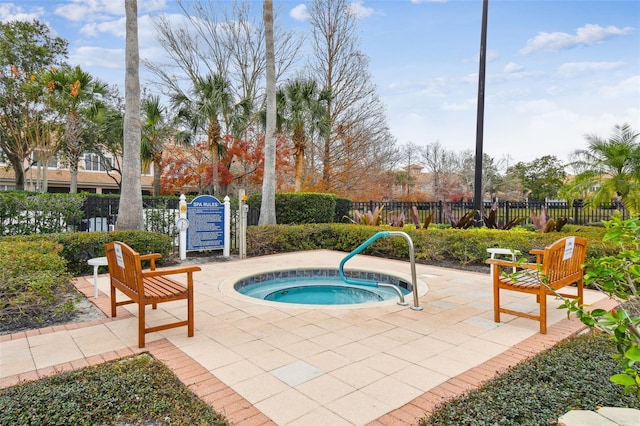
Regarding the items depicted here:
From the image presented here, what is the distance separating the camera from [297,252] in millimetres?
9508

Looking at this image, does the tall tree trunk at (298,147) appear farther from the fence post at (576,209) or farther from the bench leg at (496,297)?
the bench leg at (496,297)

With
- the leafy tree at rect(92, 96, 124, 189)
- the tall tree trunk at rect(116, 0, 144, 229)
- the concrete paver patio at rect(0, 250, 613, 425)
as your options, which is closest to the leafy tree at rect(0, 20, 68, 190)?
the leafy tree at rect(92, 96, 124, 189)

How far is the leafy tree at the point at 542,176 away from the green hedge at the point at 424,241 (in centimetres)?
2283

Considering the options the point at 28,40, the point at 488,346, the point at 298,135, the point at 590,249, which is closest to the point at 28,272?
the point at 488,346

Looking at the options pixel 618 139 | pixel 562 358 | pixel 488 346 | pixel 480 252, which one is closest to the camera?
pixel 562 358

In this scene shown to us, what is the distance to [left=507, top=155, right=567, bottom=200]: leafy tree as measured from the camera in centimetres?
2800

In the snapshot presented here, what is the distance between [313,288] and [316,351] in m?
3.40

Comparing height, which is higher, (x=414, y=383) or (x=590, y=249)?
(x=590, y=249)

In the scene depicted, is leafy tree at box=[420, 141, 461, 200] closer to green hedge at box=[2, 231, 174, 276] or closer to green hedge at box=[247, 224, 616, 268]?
green hedge at box=[247, 224, 616, 268]

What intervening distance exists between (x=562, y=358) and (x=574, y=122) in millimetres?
15112

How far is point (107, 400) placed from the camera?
2398 millimetres

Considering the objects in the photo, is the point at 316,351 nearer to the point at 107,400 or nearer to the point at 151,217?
the point at 107,400

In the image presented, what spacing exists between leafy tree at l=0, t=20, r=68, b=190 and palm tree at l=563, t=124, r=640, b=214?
69.7 ft

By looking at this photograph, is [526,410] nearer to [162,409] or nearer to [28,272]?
[162,409]
